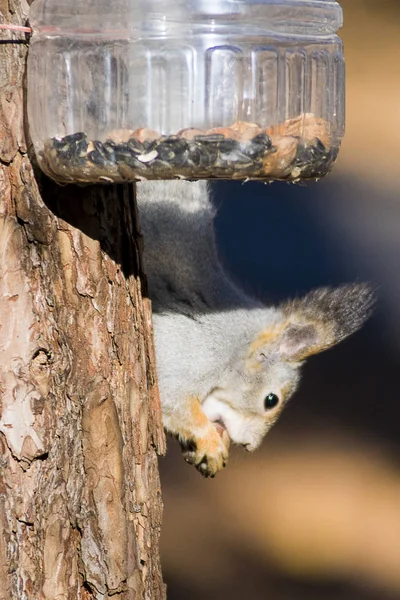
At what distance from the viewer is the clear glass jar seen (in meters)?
1.01

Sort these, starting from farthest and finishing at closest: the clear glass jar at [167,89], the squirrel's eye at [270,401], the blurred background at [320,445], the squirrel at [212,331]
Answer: the blurred background at [320,445], the squirrel's eye at [270,401], the squirrel at [212,331], the clear glass jar at [167,89]

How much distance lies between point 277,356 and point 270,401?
86 mm

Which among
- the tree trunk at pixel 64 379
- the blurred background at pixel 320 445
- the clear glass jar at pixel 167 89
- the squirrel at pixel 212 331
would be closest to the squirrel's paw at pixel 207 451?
the squirrel at pixel 212 331

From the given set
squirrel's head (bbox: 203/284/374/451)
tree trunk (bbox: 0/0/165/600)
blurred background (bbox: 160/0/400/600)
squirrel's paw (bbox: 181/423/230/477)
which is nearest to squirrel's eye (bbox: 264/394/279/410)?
squirrel's head (bbox: 203/284/374/451)

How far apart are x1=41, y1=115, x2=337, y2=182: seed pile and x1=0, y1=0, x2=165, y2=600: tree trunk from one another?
6 cm

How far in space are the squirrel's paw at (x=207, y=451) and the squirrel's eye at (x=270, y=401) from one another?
13 centimetres

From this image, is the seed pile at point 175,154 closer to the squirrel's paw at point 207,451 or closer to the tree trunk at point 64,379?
the tree trunk at point 64,379

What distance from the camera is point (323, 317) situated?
1.76 m

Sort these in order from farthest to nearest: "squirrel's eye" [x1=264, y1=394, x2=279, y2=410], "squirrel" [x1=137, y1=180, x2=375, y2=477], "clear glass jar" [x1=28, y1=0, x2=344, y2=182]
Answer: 1. "squirrel's eye" [x1=264, y1=394, x2=279, y2=410]
2. "squirrel" [x1=137, y1=180, x2=375, y2=477]
3. "clear glass jar" [x1=28, y1=0, x2=344, y2=182]

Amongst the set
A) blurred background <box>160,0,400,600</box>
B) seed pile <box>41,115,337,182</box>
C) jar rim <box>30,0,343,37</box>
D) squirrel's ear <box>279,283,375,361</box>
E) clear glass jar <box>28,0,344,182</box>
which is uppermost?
jar rim <box>30,0,343,37</box>

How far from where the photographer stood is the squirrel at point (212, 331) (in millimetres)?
1669

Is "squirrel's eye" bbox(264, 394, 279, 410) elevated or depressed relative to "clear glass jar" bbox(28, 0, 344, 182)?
depressed

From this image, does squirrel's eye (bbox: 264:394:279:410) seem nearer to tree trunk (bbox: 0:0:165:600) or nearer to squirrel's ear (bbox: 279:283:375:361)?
squirrel's ear (bbox: 279:283:375:361)

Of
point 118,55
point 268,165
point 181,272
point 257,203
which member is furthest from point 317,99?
point 257,203
